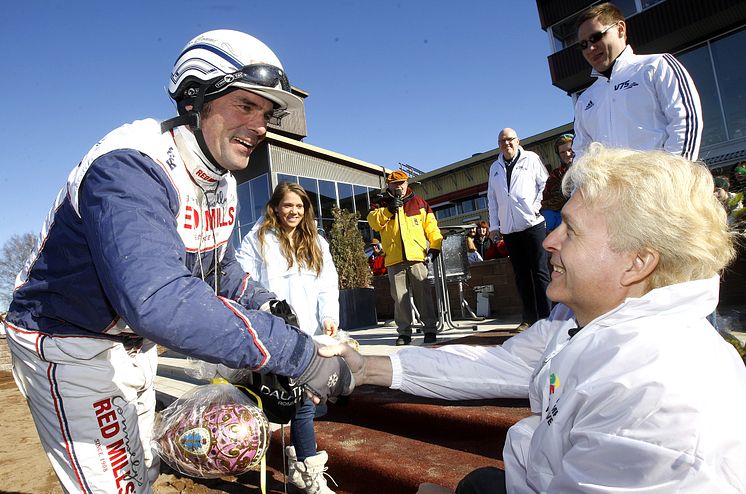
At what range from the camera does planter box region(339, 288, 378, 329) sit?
8953 millimetres

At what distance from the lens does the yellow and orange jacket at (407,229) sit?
5.70 meters

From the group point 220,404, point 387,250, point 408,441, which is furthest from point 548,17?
point 220,404

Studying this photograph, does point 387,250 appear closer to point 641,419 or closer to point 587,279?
point 587,279

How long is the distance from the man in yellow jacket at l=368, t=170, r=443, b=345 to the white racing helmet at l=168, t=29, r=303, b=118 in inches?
154

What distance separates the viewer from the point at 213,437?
1639mm

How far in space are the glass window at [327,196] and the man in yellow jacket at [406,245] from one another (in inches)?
521

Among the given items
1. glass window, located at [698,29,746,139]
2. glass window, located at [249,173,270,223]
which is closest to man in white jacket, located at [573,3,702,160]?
glass window, located at [698,29,746,139]

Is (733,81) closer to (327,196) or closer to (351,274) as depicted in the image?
(351,274)

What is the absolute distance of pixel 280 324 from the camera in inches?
59.0

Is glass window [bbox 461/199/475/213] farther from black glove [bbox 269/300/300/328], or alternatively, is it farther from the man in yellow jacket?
black glove [bbox 269/300/300/328]

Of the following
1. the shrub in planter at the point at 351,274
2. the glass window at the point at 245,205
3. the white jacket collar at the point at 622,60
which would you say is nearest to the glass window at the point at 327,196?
the glass window at the point at 245,205

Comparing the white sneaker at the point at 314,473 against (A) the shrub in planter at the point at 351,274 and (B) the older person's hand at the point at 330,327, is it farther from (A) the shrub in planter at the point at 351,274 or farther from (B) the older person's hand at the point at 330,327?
A: (A) the shrub in planter at the point at 351,274

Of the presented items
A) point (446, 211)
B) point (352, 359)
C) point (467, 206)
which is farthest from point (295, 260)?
point (446, 211)

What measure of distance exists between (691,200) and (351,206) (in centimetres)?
1956
